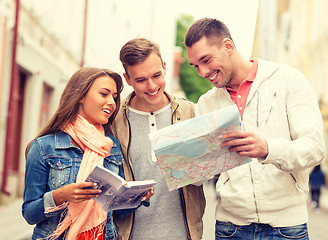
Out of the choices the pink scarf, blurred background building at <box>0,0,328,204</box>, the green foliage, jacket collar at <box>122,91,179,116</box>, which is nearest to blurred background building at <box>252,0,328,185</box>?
blurred background building at <box>0,0,328,204</box>

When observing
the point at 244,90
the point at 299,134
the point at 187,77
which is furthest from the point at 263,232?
the point at 187,77

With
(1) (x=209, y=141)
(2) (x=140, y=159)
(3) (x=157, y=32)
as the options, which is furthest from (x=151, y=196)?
(3) (x=157, y=32)

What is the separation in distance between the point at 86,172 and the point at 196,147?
2.22 feet

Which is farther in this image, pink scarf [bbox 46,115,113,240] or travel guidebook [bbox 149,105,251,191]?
pink scarf [bbox 46,115,113,240]

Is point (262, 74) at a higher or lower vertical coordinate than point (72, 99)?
higher

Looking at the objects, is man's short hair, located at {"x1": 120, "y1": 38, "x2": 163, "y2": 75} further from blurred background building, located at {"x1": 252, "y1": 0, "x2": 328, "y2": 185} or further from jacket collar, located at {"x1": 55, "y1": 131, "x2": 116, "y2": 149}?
blurred background building, located at {"x1": 252, "y1": 0, "x2": 328, "y2": 185}

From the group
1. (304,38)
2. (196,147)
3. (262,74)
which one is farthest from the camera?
(304,38)

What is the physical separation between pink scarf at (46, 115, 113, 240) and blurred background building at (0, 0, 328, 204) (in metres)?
8.77

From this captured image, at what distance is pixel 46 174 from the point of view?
2941 mm

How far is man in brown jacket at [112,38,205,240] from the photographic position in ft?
10.9

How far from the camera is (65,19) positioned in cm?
1723

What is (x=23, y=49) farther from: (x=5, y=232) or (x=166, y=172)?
(x=166, y=172)

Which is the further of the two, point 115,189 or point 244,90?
point 244,90

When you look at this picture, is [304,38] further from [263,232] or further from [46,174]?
[46,174]
